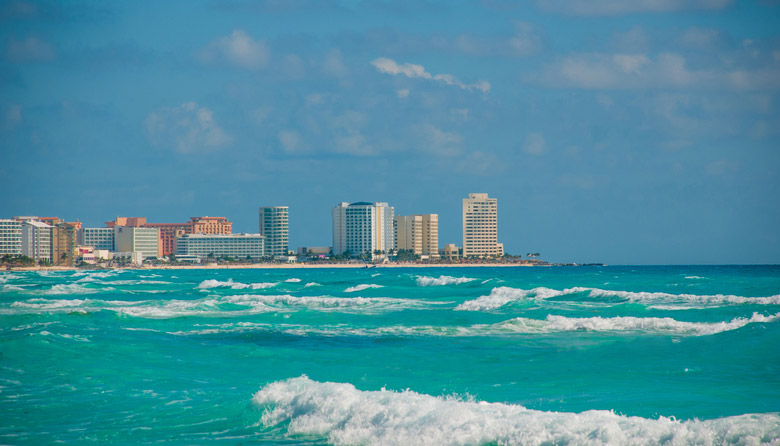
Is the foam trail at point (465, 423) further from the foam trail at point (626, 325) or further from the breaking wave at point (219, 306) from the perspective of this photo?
the breaking wave at point (219, 306)

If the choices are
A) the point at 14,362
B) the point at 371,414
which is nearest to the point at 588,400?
the point at 371,414

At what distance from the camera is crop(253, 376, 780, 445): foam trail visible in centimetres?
992

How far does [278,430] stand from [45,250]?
204156mm

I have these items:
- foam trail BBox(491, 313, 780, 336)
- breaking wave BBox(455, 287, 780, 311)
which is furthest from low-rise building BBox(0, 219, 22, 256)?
foam trail BBox(491, 313, 780, 336)

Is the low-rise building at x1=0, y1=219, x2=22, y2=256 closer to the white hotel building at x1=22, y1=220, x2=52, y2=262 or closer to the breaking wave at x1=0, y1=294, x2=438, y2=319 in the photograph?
the white hotel building at x1=22, y1=220, x2=52, y2=262

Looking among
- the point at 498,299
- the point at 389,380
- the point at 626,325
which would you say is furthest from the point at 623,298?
the point at 389,380

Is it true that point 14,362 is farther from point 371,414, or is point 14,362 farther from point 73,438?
point 371,414

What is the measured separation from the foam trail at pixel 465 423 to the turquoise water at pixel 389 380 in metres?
0.03

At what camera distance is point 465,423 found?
10.8 meters

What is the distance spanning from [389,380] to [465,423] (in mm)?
5282

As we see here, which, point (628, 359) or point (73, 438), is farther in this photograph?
point (628, 359)

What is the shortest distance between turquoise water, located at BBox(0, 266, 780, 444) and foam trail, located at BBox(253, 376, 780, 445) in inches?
1.0

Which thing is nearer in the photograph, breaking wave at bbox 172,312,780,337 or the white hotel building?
breaking wave at bbox 172,312,780,337

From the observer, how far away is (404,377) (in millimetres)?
16375
